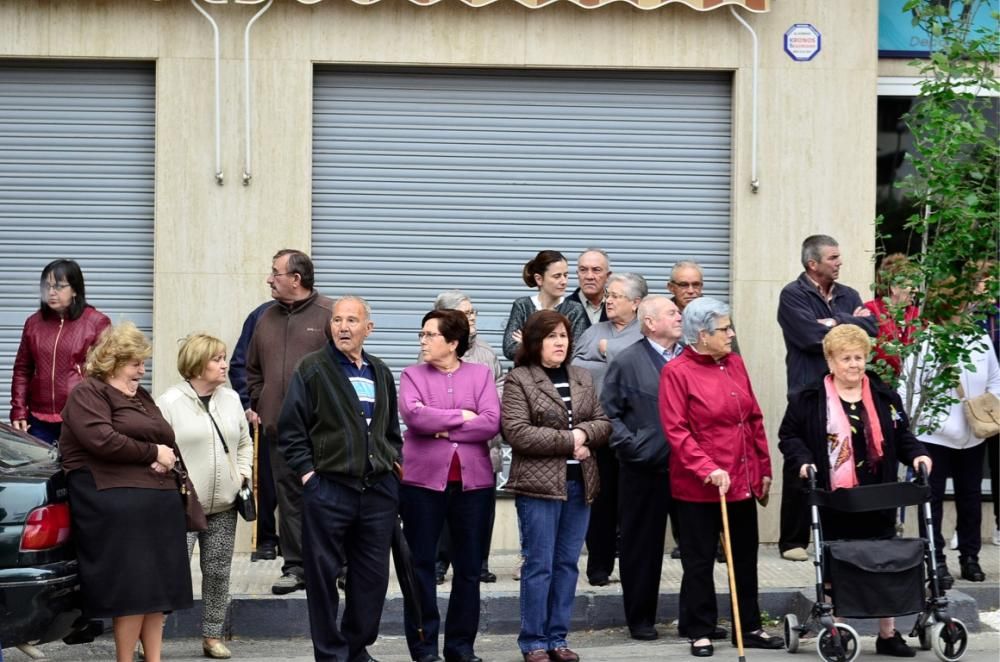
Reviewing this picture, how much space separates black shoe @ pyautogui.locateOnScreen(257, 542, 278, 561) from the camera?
10.9 metres

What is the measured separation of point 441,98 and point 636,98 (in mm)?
1470

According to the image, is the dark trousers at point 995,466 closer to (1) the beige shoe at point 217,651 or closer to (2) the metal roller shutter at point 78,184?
(1) the beige shoe at point 217,651

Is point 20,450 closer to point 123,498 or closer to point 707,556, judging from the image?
point 123,498

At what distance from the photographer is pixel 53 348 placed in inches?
417

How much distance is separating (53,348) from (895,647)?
5723 millimetres

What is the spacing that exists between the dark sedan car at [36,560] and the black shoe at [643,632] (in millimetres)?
3183

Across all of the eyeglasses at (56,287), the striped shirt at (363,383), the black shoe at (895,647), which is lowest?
the black shoe at (895,647)

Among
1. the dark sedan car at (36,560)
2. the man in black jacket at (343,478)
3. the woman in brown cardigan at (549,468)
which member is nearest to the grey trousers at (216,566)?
the man in black jacket at (343,478)

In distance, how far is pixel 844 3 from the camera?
11773 millimetres

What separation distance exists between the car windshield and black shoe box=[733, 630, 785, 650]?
3.89 m

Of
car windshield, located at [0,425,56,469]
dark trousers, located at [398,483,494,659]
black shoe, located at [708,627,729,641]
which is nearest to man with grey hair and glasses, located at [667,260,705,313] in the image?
black shoe, located at [708,627,729,641]

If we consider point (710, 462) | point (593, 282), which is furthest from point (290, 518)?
point (710, 462)

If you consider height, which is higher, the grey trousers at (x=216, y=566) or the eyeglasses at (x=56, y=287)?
the eyeglasses at (x=56, y=287)

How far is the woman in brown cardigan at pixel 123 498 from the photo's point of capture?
761 cm
